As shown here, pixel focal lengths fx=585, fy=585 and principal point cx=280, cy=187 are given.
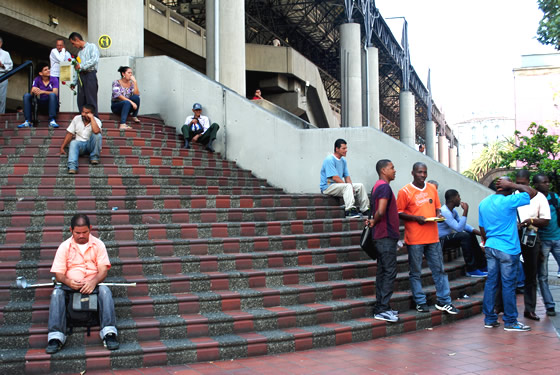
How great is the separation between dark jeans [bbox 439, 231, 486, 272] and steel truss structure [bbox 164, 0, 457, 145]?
22.3 m

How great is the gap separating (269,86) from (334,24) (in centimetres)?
982

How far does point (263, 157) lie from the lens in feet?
34.7

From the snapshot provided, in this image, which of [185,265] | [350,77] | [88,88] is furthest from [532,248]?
[350,77]

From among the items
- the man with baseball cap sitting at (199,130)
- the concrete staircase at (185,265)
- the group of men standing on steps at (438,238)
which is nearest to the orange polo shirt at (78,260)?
the concrete staircase at (185,265)

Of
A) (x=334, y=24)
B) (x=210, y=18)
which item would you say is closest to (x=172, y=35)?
(x=210, y=18)

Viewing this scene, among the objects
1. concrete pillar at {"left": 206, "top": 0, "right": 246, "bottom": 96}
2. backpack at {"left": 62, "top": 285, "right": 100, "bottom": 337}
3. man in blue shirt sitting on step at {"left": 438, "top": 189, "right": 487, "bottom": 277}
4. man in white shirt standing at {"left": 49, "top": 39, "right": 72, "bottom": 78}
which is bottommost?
backpack at {"left": 62, "top": 285, "right": 100, "bottom": 337}

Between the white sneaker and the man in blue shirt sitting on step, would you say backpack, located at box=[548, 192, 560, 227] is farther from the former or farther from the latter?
the white sneaker

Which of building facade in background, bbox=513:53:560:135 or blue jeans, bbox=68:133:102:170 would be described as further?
building facade in background, bbox=513:53:560:135

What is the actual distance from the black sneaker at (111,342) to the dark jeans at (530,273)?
480cm

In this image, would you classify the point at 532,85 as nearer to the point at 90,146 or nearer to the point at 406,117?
the point at 406,117

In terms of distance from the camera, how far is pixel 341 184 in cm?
879

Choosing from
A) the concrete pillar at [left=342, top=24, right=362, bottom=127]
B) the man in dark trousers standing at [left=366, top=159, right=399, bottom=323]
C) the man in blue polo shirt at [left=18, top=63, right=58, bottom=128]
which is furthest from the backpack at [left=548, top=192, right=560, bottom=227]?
the concrete pillar at [left=342, top=24, right=362, bottom=127]

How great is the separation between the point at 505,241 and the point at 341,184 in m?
2.90

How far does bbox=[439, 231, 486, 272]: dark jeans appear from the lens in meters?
8.83
